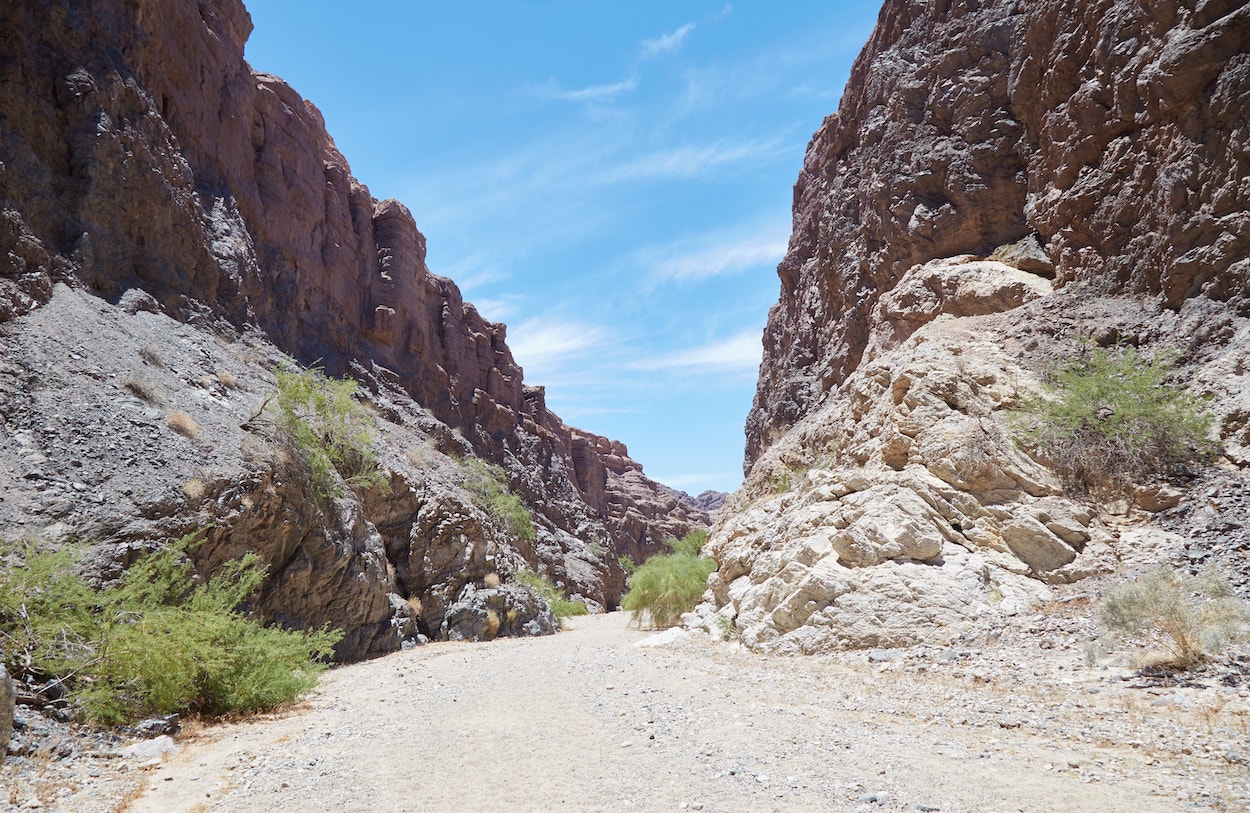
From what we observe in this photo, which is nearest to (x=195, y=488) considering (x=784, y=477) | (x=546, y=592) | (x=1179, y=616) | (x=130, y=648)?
(x=130, y=648)

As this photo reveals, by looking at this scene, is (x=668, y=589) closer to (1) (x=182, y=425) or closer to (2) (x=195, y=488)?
(2) (x=195, y=488)

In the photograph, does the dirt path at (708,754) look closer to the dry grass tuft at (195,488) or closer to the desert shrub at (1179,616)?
the desert shrub at (1179,616)

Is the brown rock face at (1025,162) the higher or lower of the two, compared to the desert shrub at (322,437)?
higher

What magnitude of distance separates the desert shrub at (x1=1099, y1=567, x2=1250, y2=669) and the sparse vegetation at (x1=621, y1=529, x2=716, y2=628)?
11.6 m

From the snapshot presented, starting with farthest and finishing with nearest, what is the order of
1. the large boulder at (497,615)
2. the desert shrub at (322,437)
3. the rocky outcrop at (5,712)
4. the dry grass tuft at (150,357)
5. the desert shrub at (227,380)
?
the large boulder at (497,615), the desert shrub at (227,380), the desert shrub at (322,437), the dry grass tuft at (150,357), the rocky outcrop at (5,712)

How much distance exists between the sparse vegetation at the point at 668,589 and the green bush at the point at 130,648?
11.5 metres

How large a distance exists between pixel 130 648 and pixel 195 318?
62.8 feet

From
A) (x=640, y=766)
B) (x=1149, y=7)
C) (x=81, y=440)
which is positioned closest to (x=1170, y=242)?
(x=1149, y=7)

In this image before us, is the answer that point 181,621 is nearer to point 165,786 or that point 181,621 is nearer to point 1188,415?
point 165,786

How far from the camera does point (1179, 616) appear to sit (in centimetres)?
698

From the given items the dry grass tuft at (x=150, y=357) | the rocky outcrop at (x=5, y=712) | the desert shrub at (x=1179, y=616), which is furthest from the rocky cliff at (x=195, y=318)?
the desert shrub at (x=1179, y=616)

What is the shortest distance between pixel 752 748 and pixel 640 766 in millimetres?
1045

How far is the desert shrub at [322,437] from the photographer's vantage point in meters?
16.7

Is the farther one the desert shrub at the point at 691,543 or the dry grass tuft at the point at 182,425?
the desert shrub at the point at 691,543
